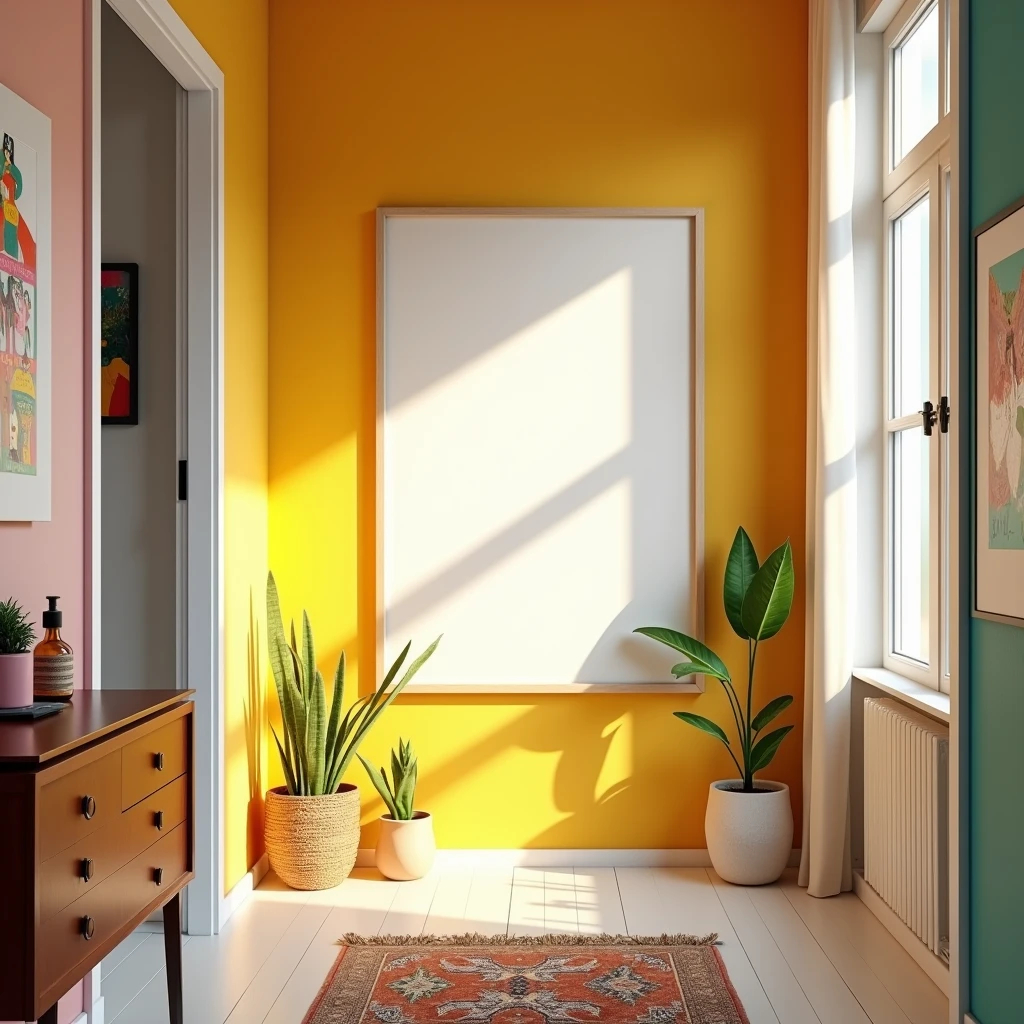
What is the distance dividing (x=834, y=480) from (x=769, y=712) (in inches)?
31.2

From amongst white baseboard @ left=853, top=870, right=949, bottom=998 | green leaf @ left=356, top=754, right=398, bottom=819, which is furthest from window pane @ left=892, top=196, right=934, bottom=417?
green leaf @ left=356, top=754, right=398, bottom=819

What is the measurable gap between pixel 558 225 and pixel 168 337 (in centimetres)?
138

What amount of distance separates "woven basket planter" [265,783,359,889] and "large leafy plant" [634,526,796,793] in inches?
45.2

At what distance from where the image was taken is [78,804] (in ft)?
5.96

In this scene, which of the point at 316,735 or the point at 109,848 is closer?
the point at 109,848

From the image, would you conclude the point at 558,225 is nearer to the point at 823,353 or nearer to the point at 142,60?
the point at 823,353

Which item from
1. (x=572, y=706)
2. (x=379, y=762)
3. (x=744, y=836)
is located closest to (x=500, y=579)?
(x=572, y=706)

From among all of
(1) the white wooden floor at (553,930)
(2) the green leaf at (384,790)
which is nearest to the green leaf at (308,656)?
(2) the green leaf at (384,790)

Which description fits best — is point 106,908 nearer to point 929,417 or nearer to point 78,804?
point 78,804

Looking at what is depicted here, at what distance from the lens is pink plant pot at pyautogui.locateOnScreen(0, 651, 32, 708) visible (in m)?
1.94

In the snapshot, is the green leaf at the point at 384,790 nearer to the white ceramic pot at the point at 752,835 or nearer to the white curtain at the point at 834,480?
the white ceramic pot at the point at 752,835

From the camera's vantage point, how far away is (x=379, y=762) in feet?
13.3

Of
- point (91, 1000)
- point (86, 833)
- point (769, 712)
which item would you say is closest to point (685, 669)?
point (769, 712)

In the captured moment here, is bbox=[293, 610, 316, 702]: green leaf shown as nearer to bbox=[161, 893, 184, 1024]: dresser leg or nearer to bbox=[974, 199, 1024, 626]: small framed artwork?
bbox=[161, 893, 184, 1024]: dresser leg
